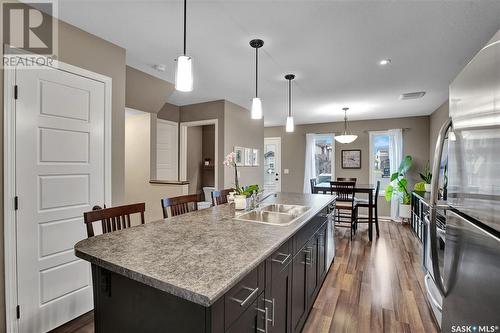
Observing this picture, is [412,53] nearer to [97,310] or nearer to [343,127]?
[97,310]

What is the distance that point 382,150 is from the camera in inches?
243

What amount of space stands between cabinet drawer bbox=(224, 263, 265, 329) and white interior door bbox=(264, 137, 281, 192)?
6.20 m

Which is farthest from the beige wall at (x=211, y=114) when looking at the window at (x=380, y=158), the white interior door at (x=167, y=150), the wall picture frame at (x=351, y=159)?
the window at (x=380, y=158)

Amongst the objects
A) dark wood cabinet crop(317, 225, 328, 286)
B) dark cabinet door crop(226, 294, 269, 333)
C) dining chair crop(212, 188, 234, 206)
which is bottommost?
dark wood cabinet crop(317, 225, 328, 286)

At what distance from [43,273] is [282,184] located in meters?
5.96

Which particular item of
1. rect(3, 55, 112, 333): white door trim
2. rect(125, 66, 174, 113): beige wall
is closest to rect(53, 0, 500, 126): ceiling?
rect(125, 66, 174, 113): beige wall

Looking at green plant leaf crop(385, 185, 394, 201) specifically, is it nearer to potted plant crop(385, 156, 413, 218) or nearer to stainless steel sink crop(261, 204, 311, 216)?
potted plant crop(385, 156, 413, 218)

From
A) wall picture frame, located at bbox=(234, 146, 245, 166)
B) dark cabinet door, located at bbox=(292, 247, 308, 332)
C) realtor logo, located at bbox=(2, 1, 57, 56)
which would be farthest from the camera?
wall picture frame, located at bbox=(234, 146, 245, 166)

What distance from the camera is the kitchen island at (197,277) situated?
0.88 meters

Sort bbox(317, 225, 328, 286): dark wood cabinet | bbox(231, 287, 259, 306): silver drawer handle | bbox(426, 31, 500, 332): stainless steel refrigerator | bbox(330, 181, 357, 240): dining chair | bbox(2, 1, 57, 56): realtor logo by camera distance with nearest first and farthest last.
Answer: bbox(426, 31, 500, 332): stainless steel refrigerator → bbox(231, 287, 259, 306): silver drawer handle → bbox(2, 1, 57, 56): realtor logo → bbox(317, 225, 328, 286): dark wood cabinet → bbox(330, 181, 357, 240): dining chair

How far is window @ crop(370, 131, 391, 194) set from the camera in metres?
6.11

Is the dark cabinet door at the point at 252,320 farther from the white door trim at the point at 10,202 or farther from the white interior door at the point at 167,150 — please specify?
the white interior door at the point at 167,150

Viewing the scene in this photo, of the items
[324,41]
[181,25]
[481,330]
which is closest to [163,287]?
[481,330]

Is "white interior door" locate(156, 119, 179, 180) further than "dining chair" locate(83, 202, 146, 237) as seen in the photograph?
Yes
